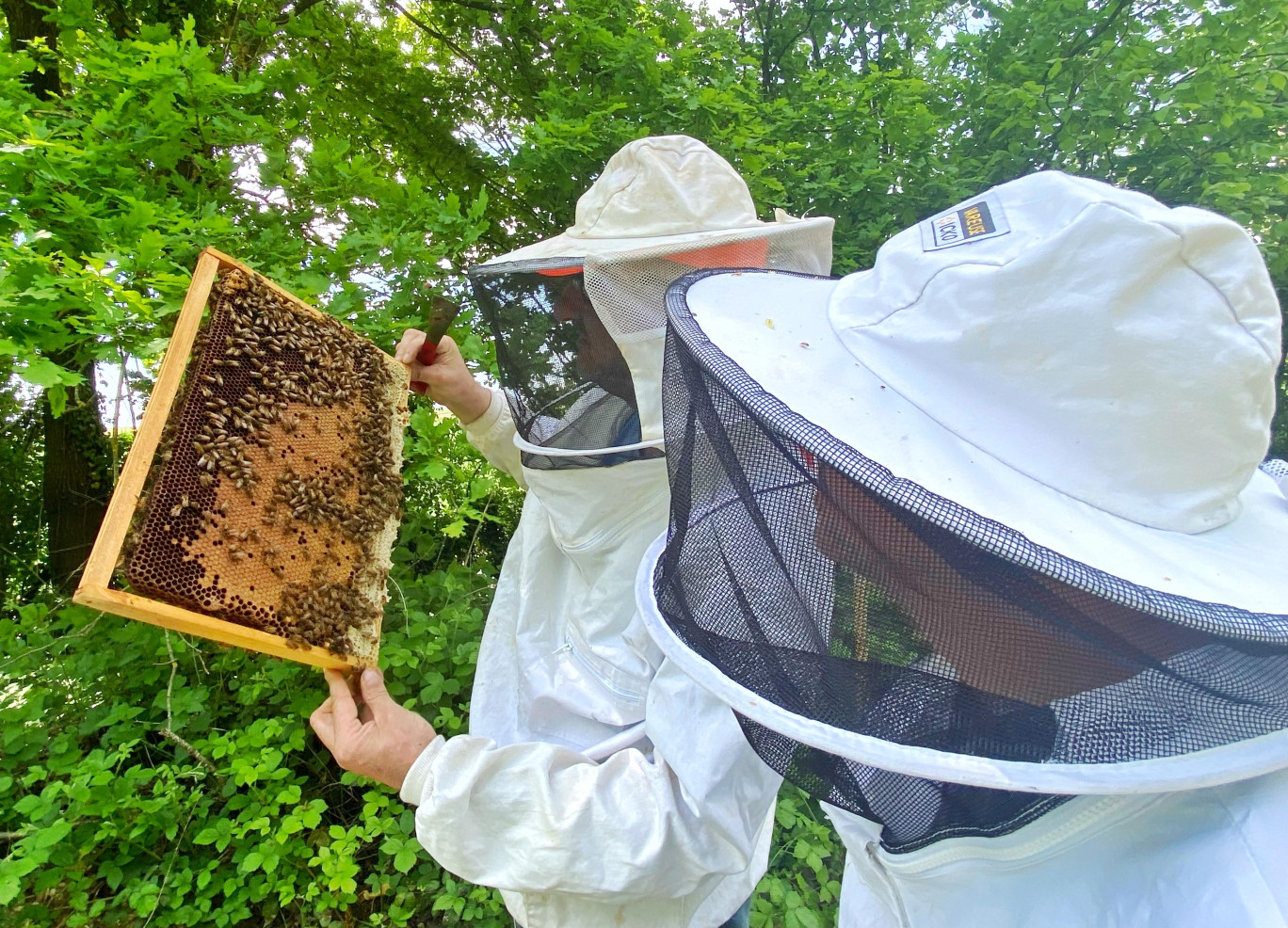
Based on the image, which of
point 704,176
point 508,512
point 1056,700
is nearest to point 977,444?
point 1056,700

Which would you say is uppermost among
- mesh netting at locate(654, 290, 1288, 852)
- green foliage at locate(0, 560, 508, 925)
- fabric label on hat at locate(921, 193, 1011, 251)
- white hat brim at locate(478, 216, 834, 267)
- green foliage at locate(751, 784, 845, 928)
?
white hat brim at locate(478, 216, 834, 267)

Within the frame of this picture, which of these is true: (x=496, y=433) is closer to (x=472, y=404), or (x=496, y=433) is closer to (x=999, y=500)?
(x=472, y=404)

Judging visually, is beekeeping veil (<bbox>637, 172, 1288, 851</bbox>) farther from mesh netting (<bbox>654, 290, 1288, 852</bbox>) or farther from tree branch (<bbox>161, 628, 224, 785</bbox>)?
tree branch (<bbox>161, 628, 224, 785</bbox>)

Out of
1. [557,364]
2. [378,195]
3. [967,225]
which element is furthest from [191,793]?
[967,225]

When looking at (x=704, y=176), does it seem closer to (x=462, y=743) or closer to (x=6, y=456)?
(x=462, y=743)

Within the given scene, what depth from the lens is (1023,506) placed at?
715 millimetres

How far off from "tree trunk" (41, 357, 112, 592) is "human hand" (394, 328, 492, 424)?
12.4ft

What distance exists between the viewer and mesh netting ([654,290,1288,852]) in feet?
2.16

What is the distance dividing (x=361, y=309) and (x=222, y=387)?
0.72 m

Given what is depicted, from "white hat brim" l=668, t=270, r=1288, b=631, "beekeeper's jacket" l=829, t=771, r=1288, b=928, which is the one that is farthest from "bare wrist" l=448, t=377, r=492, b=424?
"beekeeper's jacket" l=829, t=771, r=1288, b=928

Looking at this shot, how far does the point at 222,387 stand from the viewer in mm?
1493

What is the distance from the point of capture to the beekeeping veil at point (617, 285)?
158 centimetres

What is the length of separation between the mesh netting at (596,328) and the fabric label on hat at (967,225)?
0.75 m

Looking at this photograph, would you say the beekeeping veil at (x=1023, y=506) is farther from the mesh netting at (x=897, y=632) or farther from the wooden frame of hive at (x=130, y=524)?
the wooden frame of hive at (x=130, y=524)
